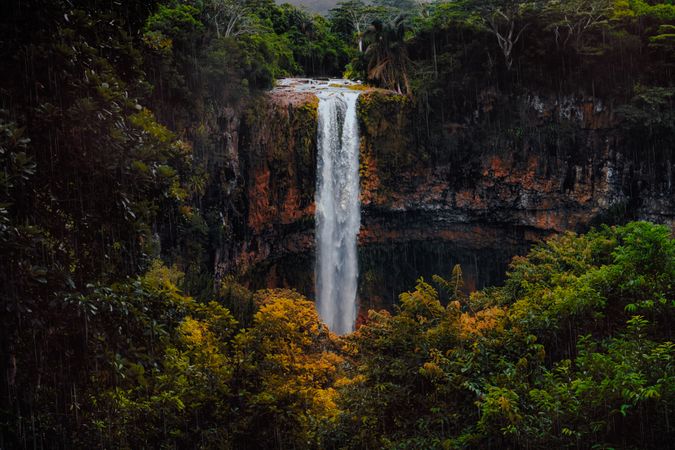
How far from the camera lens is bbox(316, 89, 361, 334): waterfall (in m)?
29.6

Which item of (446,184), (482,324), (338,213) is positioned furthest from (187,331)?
(446,184)

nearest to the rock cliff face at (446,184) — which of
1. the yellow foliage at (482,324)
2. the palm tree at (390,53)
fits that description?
the palm tree at (390,53)

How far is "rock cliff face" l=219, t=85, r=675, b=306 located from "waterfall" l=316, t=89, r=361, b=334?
0.51 meters

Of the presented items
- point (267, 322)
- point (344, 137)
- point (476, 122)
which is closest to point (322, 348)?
point (267, 322)

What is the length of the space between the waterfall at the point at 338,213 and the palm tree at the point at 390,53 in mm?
2121

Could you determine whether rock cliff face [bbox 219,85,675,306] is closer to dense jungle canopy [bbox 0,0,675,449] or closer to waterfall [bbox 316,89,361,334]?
waterfall [bbox 316,89,361,334]

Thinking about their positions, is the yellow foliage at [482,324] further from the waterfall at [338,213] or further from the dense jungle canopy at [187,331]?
the waterfall at [338,213]

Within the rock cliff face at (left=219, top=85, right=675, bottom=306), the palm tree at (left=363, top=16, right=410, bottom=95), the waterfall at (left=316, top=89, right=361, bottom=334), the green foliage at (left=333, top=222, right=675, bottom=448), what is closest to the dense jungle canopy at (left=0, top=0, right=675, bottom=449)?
the green foliage at (left=333, top=222, right=675, bottom=448)

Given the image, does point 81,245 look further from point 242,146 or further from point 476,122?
point 476,122

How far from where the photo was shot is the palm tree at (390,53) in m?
30.2

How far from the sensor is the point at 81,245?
683cm

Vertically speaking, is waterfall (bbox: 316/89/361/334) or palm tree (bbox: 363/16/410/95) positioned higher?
palm tree (bbox: 363/16/410/95)

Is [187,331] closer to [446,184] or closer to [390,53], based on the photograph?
[446,184]

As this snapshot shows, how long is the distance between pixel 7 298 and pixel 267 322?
5.66 m
